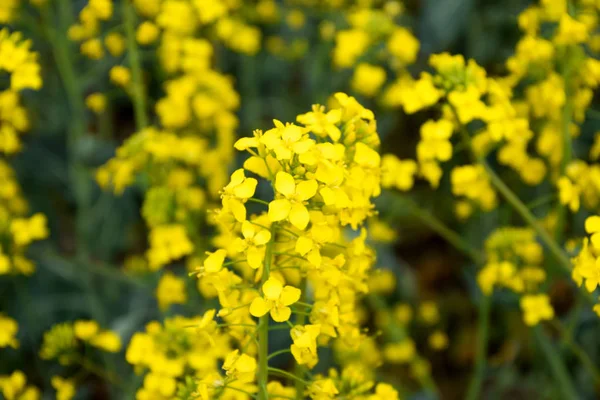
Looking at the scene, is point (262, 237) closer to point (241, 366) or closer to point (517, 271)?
point (241, 366)

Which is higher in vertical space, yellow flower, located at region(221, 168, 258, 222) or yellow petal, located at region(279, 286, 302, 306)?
yellow flower, located at region(221, 168, 258, 222)

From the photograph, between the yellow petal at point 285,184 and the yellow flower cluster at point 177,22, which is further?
the yellow flower cluster at point 177,22

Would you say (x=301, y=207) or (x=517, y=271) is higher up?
(x=517, y=271)

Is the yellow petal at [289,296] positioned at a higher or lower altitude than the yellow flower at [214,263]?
lower

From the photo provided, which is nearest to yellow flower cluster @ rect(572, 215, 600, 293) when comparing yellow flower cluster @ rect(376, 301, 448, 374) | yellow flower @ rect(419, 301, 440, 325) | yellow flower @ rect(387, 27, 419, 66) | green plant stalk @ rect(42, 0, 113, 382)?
yellow flower cluster @ rect(376, 301, 448, 374)

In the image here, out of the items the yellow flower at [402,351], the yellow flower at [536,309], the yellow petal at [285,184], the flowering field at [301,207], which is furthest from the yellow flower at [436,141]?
the yellow flower at [402,351]

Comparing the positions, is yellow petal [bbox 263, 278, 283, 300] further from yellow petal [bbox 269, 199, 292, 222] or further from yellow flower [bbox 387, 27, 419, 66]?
yellow flower [bbox 387, 27, 419, 66]

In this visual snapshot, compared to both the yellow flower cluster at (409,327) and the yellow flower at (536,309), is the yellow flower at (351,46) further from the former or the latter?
the yellow flower at (536,309)

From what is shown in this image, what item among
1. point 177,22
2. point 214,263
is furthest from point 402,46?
point 214,263
